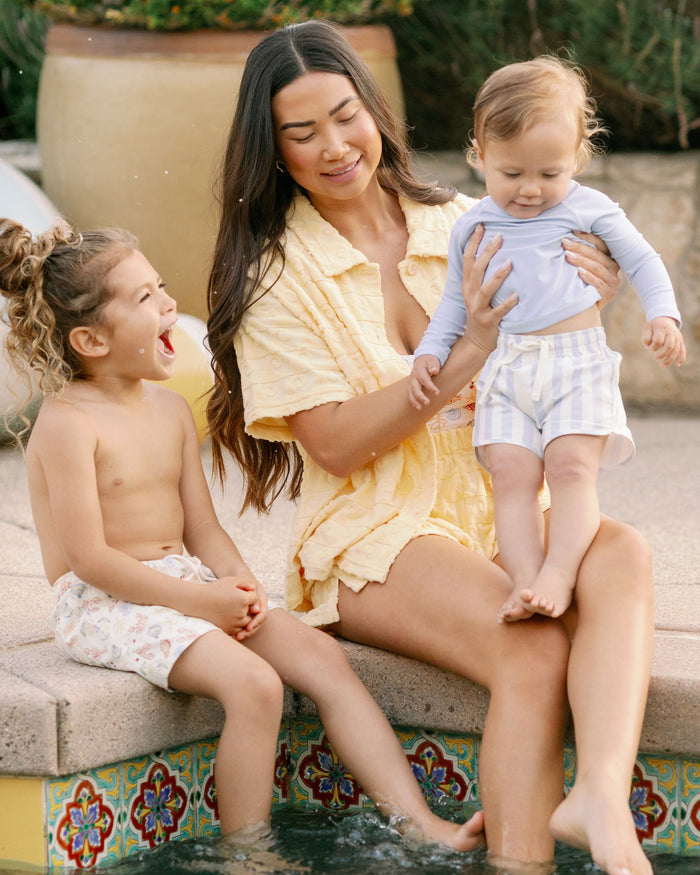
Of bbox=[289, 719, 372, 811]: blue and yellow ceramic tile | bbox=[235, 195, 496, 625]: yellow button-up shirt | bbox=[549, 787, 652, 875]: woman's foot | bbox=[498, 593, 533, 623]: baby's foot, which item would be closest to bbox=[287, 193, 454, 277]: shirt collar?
bbox=[235, 195, 496, 625]: yellow button-up shirt

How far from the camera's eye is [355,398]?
2365mm

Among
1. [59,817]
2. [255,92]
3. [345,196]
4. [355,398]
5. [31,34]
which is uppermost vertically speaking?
[31,34]

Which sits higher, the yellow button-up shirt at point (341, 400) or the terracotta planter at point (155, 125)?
the terracotta planter at point (155, 125)

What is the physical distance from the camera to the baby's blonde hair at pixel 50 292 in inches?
90.4

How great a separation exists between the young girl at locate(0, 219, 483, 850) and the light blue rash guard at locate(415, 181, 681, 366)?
512 mm

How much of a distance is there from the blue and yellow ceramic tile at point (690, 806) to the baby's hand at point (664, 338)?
2.21ft

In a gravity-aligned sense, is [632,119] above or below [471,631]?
above

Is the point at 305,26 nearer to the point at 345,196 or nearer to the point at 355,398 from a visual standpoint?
the point at 345,196

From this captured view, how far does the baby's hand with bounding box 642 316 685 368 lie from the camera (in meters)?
2.17

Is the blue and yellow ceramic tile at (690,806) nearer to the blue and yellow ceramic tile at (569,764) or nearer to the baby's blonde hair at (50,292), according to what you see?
the blue and yellow ceramic tile at (569,764)

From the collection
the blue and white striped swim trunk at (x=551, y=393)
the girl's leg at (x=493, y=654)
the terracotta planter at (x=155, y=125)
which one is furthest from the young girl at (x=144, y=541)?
the terracotta planter at (x=155, y=125)

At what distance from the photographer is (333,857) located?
210 cm

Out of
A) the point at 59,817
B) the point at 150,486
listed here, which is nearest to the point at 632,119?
the point at 150,486

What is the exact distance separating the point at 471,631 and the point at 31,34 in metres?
5.13
